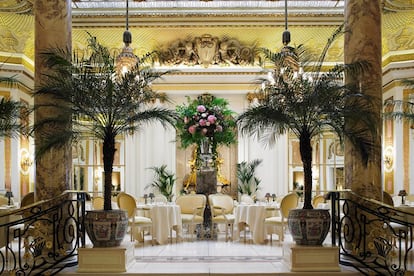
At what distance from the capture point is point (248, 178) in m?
15.5

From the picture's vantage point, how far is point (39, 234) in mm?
6973

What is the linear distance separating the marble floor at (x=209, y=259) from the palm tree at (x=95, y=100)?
112 cm

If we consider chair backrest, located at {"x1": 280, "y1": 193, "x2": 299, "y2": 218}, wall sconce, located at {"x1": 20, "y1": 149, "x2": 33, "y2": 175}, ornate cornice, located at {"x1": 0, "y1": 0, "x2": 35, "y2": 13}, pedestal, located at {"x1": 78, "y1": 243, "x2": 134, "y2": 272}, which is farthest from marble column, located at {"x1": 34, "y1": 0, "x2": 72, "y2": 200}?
wall sconce, located at {"x1": 20, "y1": 149, "x2": 33, "y2": 175}

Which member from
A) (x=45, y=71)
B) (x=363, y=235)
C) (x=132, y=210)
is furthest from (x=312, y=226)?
(x=45, y=71)

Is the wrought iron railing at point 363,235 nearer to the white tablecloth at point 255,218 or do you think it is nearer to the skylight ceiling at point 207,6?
the white tablecloth at point 255,218

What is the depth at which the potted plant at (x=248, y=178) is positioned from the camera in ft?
50.9

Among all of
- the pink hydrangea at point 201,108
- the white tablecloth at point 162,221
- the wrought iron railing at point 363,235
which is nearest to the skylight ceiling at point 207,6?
the pink hydrangea at point 201,108

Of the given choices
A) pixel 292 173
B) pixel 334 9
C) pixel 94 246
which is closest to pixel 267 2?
pixel 334 9

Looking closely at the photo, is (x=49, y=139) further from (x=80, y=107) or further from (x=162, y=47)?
(x=162, y=47)

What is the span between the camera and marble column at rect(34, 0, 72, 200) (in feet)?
23.7

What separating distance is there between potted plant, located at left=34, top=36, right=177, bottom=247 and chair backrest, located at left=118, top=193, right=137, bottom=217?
2.64m

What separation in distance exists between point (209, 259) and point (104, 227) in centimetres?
180

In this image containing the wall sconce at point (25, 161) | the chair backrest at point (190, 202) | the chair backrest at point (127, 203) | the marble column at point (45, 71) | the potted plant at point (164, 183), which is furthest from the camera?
the potted plant at point (164, 183)

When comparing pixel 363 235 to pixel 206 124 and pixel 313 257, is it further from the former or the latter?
pixel 206 124
